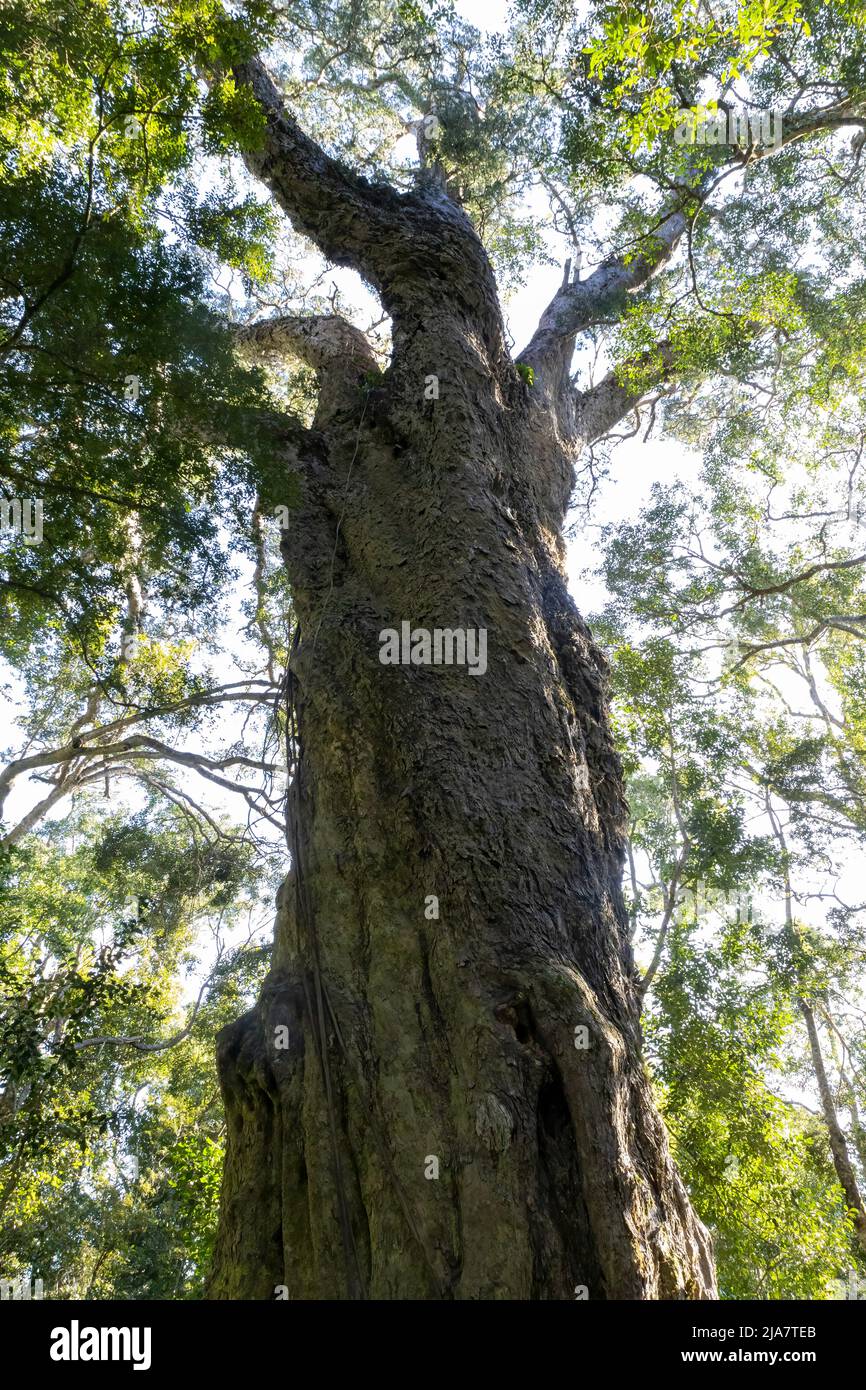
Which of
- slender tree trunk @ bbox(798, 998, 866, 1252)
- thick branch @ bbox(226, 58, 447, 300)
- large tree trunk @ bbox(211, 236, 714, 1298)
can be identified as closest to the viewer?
large tree trunk @ bbox(211, 236, 714, 1298)

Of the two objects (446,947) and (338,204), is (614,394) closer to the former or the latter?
(338,204)

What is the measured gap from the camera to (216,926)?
40.9 feet

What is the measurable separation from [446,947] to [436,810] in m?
0.48

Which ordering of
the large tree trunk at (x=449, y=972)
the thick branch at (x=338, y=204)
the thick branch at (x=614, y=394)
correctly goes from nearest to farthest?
the large tree trunk at (x=449, y=972), the thick branch at (x=338, y=204), the thick branch at (x=614, y=394)

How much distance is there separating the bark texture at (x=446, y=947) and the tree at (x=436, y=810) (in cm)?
1

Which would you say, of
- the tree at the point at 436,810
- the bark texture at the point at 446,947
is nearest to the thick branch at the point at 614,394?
the tree at the point at 436,810

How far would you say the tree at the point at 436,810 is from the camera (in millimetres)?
2410

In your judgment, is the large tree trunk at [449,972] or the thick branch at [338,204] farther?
the thick branch at [338,204]

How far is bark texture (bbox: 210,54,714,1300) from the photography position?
2.36 m

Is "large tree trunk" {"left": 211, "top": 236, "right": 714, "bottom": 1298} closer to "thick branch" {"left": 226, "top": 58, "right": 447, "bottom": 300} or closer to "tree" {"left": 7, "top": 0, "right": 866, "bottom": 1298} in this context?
"tree" {"left": 7, "top": 0, "right": 866, "bottom": 1298}

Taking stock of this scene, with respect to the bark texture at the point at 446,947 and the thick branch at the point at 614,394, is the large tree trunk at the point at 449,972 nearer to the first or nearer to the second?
the bark texture at the point at 446,947

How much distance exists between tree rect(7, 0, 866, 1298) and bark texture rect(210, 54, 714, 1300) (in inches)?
0.4

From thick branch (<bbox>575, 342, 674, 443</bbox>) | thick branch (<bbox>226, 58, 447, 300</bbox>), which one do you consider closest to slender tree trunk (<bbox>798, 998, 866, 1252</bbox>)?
thick branch (<bbox>575, 342, 674, 443</bbox>)
